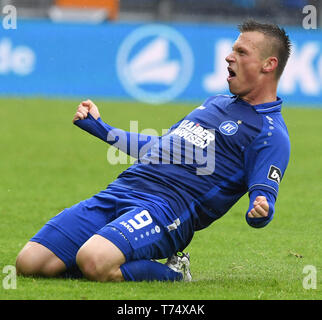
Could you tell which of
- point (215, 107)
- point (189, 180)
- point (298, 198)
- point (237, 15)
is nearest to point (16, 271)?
point (189, 180)

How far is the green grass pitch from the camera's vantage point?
538cm

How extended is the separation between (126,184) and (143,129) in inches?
329

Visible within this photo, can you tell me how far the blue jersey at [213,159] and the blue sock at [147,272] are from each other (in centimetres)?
35

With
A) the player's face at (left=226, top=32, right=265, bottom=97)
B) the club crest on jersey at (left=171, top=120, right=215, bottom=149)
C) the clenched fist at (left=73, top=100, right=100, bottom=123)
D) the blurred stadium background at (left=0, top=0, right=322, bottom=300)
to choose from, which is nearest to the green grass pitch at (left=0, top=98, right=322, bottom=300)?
the blurred stadium background at (left=0, top=0, right=322, bottom=300)

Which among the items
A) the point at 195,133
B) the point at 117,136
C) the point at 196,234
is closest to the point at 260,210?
the point at 195,133

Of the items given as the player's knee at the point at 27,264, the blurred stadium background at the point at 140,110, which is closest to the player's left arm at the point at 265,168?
the blurred stadium background at the point at 140,110

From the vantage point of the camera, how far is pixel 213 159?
575 cm

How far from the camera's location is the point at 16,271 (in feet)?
18.9

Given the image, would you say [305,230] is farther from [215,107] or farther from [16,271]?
[16,271]

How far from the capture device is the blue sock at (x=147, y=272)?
18.1 ft

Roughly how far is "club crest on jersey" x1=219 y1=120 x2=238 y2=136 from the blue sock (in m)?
0.95

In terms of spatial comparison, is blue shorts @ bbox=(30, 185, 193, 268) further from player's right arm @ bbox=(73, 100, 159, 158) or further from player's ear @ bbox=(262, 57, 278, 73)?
player's ear @ bbox=(262, 57, 278, 73)

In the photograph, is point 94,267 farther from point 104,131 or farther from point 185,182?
point 104,131
